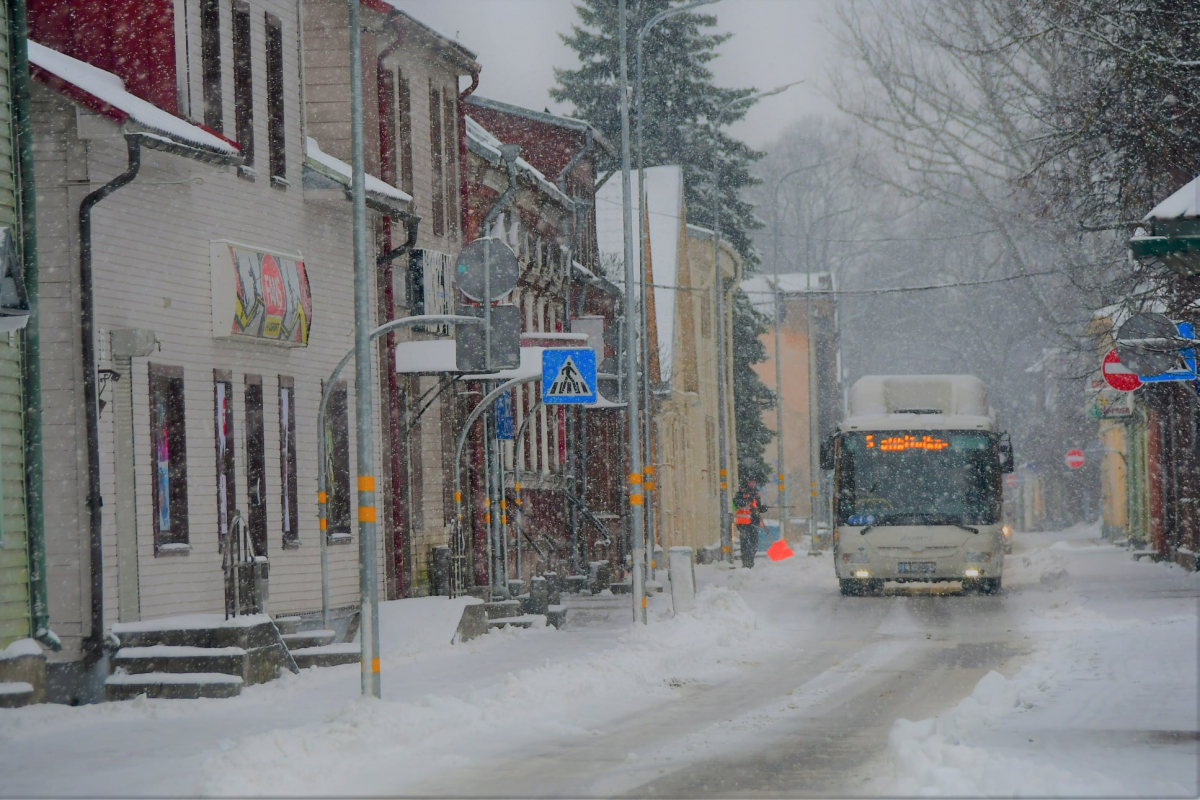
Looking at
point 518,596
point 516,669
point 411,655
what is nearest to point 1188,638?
point 516,669

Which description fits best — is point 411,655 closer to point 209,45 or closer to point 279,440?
point 279,440

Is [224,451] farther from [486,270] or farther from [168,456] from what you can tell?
[486,270]

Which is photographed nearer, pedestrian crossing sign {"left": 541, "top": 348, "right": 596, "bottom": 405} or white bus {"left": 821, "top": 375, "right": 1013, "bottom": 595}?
pedestrian crossing sign {"left": 541, "top": 348, "right": 596, "bottom": 405}

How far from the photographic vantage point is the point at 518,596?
80.7 ft

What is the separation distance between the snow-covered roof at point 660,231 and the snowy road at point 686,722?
26007 mm

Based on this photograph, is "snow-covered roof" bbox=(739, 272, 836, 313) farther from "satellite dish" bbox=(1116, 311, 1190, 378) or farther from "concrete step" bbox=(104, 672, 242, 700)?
"concrete step" bbox=(104, 672, 242, 700)

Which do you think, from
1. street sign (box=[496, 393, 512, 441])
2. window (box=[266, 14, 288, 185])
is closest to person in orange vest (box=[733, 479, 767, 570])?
street sign (box=[496, 393, 512, 441])

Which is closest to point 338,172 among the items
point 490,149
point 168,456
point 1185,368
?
point 168,456

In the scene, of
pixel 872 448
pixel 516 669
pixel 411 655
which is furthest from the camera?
pixel 872 448

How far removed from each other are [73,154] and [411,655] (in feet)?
21.1

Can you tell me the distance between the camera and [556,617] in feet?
77.3

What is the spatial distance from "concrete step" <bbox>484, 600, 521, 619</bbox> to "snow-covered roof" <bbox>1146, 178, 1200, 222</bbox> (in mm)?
12449

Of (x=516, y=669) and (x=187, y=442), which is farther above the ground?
(x=187, y=442)

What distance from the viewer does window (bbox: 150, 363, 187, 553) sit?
56.5 feet
